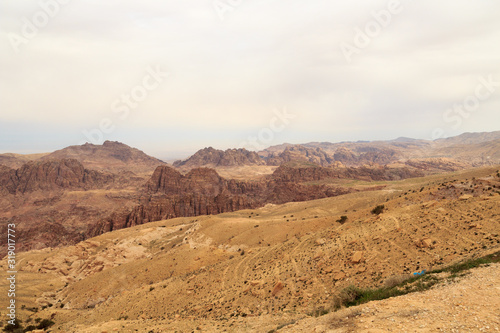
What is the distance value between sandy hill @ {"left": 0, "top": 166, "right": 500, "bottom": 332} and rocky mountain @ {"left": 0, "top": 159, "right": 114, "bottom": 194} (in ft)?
380

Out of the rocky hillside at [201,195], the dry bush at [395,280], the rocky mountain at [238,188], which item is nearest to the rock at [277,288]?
the dry bush at [395,280]

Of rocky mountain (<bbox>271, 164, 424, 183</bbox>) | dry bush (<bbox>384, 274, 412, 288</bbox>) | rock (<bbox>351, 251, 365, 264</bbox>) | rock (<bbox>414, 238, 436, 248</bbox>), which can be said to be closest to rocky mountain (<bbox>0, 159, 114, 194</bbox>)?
rocky mountain (<bbox>271, 164, 424, 183</bbox>)

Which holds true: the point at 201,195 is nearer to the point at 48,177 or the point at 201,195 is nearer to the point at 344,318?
the point at 48,177

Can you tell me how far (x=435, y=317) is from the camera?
7.98 meters

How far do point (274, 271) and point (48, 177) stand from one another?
15732 centimetres

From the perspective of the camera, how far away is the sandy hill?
14.4 meters

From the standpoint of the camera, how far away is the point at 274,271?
1900 centimetres

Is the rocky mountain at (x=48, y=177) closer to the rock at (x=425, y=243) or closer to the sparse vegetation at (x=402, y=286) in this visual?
the sparse vegetation at (x=402, y=286)

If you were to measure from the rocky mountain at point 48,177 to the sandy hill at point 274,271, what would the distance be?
115897mm

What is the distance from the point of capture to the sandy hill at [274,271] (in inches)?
565

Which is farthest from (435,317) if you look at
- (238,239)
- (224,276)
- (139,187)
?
(139,187)

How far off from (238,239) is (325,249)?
17.4 meters

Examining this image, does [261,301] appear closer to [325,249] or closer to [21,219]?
[325,249]

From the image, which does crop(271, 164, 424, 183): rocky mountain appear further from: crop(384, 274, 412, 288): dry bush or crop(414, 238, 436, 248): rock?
crop(384, 274, 412, 288): dry bush
